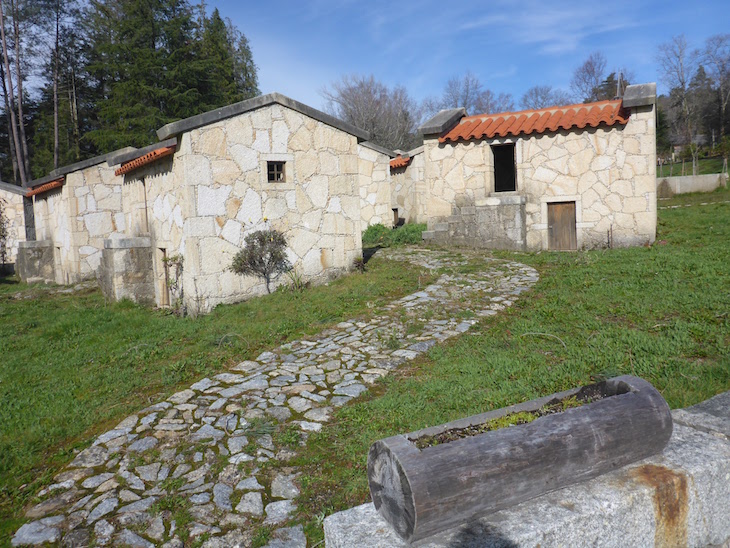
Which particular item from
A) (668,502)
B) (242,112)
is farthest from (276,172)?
(668,502)

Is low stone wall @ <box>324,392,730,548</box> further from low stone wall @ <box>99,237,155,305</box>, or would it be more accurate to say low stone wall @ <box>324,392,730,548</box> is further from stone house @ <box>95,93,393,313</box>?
low stone wall @ <box>99,237,155,305</box>

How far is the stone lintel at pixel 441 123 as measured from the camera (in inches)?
526

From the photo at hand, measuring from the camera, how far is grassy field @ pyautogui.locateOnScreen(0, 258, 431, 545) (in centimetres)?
461

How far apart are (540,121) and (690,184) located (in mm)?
12188

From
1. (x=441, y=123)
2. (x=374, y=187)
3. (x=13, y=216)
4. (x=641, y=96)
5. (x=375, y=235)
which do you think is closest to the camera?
(x=641, y=96)

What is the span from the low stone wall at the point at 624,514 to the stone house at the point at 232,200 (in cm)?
699

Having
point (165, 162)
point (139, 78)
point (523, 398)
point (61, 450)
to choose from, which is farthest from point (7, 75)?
point (523, 398)

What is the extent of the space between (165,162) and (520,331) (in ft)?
21.8

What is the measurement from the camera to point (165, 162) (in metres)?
9.23

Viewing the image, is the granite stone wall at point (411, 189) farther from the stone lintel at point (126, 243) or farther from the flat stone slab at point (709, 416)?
the flat stone slab at point (709, 416)

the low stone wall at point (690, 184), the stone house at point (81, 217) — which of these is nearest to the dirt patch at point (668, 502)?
the stone house at point (81, 217)

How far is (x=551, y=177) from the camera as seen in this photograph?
40.8 feet

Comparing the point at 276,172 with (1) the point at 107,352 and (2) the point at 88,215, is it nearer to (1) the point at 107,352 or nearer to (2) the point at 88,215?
(1) the point at 107,352

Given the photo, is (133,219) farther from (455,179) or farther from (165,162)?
(455,179)
